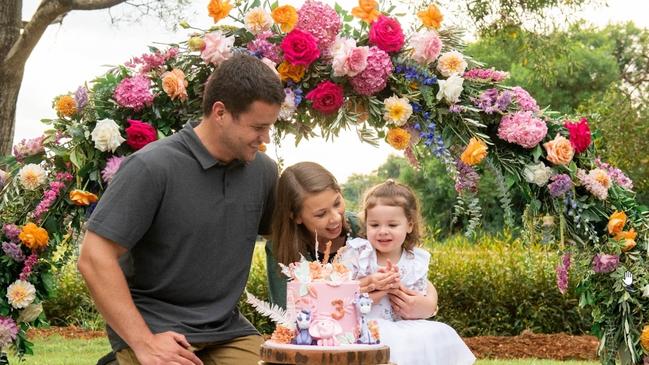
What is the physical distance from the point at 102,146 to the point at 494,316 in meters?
6.68

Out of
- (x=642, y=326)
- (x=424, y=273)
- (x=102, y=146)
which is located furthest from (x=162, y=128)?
(x=642, y=326)

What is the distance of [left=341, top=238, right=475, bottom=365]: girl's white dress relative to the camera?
4680 mm

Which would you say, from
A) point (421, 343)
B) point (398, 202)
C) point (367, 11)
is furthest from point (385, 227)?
point (367, 11)

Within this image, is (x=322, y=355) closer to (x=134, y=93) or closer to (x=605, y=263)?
(x=134, y=93)

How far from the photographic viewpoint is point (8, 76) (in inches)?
403

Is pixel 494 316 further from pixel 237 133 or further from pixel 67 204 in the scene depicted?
pixel 237 133

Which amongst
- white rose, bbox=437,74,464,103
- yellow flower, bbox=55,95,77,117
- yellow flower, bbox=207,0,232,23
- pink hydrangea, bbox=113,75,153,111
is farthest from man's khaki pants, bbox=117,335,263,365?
yellow flower, bbox=207,0,232,23

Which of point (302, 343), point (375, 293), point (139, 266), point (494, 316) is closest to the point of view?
point (302, 343)

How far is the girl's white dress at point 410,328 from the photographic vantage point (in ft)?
15.4

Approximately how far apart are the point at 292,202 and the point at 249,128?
2.18 feet

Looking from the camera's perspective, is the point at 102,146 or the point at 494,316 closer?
the point at 102,146

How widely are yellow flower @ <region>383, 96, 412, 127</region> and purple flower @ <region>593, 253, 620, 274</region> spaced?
1.57 meters

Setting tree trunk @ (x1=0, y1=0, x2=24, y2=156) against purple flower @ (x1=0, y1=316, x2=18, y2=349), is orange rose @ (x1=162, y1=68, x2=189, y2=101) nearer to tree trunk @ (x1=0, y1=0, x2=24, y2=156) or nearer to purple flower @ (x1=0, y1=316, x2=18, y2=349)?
purple flower @ (x1=0, y1=316, x2=18, y2=349)

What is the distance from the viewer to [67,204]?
607 centimetres
